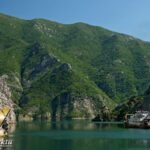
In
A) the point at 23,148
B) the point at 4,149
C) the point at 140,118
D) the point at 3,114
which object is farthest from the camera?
the point at 140,118

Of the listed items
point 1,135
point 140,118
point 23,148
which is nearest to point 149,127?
point 140,118

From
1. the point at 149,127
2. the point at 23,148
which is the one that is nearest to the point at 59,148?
the point at 23,148

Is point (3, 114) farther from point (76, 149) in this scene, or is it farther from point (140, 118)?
point (140, 118)

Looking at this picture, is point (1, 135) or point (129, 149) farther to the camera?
point (1, 135)

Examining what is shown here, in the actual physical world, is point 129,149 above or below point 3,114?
below

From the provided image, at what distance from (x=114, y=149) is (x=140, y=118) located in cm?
10269

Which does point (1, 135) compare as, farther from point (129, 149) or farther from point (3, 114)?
point (129, 149)

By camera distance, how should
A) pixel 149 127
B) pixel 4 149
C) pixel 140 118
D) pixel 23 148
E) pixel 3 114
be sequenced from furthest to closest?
pixel 140 118
pixel 149 127
pixel 3 114
pixel 23 148
pixel 4 149

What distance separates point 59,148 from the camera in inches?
3199

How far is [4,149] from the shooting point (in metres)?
75.0

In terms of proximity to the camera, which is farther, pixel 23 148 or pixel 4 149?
pixel 23 148

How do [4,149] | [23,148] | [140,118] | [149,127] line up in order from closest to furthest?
[4,149], [23,148], [149,127], [140,118]

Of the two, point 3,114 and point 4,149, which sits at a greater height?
point 3,114

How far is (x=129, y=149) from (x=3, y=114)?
158 feet
